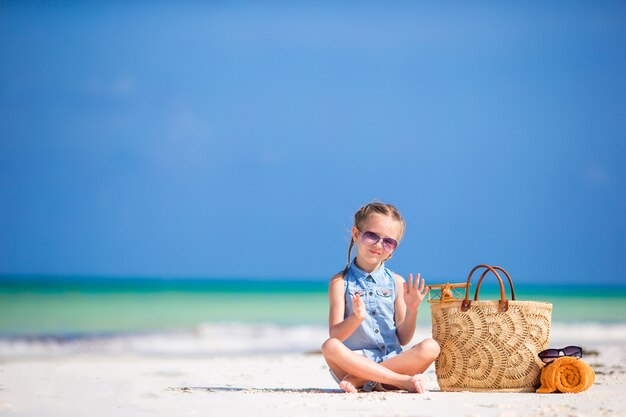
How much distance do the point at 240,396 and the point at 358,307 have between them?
0.95 m

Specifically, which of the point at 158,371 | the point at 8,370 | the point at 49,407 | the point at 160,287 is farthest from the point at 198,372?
the point at 160,287

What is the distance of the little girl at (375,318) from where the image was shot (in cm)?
539

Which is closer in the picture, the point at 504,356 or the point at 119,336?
the point at 504,356

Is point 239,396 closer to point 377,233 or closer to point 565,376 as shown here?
point 377,233

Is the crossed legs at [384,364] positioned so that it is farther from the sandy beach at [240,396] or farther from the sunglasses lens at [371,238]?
the sunglasses lens at [371,238]

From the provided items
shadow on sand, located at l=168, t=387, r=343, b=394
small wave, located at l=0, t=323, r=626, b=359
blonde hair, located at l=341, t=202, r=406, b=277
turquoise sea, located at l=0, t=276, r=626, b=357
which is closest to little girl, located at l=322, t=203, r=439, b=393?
blonde hair, located at l=341, t=202, r=406, b=277

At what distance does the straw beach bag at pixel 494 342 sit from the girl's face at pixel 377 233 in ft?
1.45

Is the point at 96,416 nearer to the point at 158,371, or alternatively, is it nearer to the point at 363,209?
the point at 363,209

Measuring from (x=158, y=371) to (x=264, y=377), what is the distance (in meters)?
1.13

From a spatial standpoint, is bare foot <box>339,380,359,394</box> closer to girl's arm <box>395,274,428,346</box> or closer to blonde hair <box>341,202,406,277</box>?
girl's arm <box>395,274,428,346</box>

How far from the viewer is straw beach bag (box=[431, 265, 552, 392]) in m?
5.48

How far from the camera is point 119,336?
13.6 metres

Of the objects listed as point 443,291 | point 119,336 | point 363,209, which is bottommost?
point 119,336

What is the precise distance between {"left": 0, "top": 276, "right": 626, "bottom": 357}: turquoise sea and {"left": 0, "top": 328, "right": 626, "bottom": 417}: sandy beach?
14.3ft
